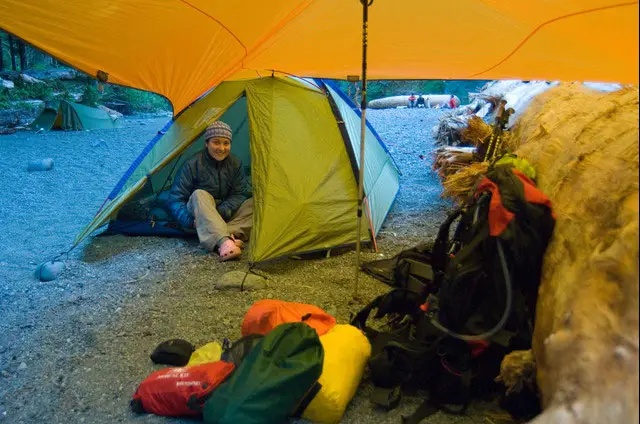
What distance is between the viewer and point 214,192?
4.83m

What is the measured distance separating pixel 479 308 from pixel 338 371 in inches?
28.5

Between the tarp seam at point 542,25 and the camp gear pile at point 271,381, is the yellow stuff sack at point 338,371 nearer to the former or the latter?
the camp gear pile at point 271,381

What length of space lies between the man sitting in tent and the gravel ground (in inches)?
12.3

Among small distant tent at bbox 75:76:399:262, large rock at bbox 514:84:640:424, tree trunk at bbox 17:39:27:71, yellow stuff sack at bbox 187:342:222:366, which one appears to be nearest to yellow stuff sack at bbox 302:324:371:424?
yellow stuff sack at bbox 187:342:222:366

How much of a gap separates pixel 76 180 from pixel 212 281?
4581 millimetres

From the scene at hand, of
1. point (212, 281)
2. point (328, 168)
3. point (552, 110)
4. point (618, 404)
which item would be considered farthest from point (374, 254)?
point (618, 404)

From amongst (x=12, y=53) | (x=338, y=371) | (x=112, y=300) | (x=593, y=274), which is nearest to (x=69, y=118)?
(x=12, y=53)

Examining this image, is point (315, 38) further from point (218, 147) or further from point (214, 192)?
point (214, 192)

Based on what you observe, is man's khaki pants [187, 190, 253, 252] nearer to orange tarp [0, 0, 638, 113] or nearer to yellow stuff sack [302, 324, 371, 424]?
orange tarp [0, 0, 638, 113]

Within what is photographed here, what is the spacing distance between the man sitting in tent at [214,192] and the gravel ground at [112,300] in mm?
313

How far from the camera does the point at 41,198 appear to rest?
6516 millimetres

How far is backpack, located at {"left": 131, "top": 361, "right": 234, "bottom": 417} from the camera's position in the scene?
2.30 metres

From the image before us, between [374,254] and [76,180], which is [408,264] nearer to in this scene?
[374,254]

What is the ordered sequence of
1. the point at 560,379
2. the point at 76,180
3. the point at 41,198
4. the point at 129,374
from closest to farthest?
the point at 560,379 → the point at 129,374 → the point at 41,198 → the point at 76,180
